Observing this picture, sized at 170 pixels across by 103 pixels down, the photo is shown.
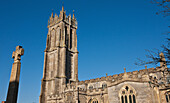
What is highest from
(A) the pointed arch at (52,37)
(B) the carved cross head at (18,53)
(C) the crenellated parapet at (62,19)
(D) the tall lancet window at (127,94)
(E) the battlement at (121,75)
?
(C) the crenellated parapet at (62,19)

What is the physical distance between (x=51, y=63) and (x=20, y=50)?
107 feet

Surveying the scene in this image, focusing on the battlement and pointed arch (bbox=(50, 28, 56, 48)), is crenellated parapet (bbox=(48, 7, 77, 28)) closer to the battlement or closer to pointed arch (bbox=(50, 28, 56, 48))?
pointed arch (bbox=(50, 28, 56, 48))

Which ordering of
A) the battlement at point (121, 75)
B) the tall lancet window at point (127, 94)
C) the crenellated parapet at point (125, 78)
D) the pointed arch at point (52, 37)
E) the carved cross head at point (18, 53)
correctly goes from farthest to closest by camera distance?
the pointed arch at point (52, 37)
the battlement at point (121, 75)
the crenellated parapet at point (125, 78)
the tall lancet window at point (127, 94)
the carved cross head at point (18, 53)

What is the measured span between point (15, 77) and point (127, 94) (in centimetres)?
1805

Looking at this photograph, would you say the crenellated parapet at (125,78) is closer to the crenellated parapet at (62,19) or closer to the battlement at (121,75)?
the battlement at (121,75)

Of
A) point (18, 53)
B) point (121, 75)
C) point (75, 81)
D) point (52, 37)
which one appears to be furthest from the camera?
point (52, 37)

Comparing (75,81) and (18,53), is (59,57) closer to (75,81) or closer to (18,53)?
(75,81)

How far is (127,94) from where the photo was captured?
23.8 m

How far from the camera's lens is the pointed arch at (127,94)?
2328cm

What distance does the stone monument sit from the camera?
366 inches

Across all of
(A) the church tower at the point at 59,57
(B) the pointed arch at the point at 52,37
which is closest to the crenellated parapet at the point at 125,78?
(A) the church tower at the point at 59,57

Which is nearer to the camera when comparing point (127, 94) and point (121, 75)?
point (127, 94)

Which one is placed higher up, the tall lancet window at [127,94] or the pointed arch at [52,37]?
the pointed arch at [52,37]

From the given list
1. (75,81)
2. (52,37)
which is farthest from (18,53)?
(52,37)
